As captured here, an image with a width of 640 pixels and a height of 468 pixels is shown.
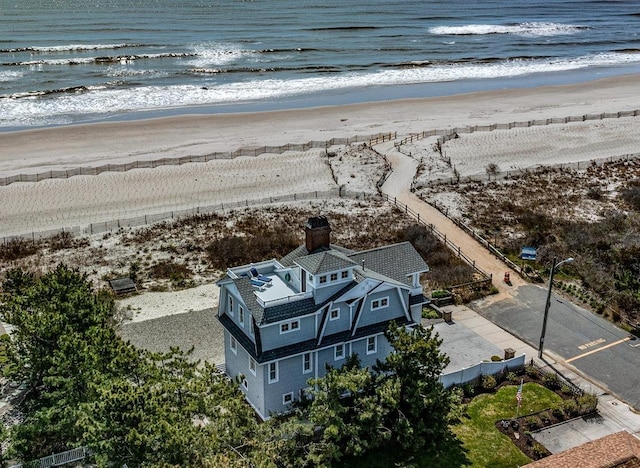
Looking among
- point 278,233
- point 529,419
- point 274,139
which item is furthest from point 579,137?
point 529,419

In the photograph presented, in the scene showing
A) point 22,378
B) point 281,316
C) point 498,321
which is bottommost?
point 498,321

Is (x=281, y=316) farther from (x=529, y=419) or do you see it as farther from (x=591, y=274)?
(x=591, y=274)

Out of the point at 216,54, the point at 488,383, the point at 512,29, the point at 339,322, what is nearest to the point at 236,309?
the point at 339,322

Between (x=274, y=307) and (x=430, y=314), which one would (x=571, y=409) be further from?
(x=274, y=307)

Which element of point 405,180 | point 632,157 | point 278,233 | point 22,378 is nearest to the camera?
point 22,378

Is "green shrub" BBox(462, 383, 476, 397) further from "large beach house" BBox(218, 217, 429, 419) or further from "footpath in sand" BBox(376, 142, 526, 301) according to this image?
"footpath in sand" BBox(376, 142, 526, 301)

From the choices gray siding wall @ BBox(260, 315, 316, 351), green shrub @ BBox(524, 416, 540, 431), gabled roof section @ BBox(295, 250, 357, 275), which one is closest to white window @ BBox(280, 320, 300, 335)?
gray siding wall @ BBox(260, 315, 316, 351)
